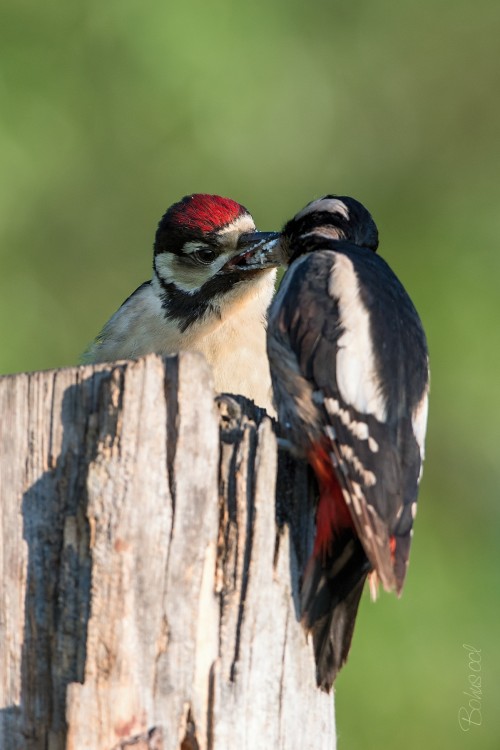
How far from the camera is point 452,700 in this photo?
4.92 metres

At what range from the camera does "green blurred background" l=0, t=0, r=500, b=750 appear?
628 cm

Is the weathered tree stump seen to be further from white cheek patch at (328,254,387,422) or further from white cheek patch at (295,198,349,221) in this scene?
white cheek patch at (295,198,349,221)

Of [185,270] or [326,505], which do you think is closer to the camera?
[326,505]

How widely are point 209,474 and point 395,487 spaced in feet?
1.83

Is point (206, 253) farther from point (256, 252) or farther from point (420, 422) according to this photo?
point (420, 422)

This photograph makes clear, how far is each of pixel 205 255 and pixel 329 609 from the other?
7.63 feet

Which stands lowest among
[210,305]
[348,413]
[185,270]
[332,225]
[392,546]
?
[392,546]

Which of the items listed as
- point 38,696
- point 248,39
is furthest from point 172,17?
point 38,696

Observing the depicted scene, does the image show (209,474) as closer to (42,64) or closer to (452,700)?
(452,700)

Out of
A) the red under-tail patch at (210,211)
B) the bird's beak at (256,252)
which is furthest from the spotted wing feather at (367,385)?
the red under-tail patch at (210,211)

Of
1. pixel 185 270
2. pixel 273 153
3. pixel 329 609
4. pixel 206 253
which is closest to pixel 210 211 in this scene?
pixel 206 253

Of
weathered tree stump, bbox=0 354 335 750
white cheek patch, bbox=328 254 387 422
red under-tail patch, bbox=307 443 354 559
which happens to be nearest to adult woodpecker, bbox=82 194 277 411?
white cheek patch, bbox=328 254 387 422

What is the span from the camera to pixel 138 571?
2.34 metres

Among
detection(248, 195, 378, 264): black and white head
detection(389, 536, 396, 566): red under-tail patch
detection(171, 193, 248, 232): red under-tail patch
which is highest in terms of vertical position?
detection(171, 193, 248, 232): red under-tail patch
